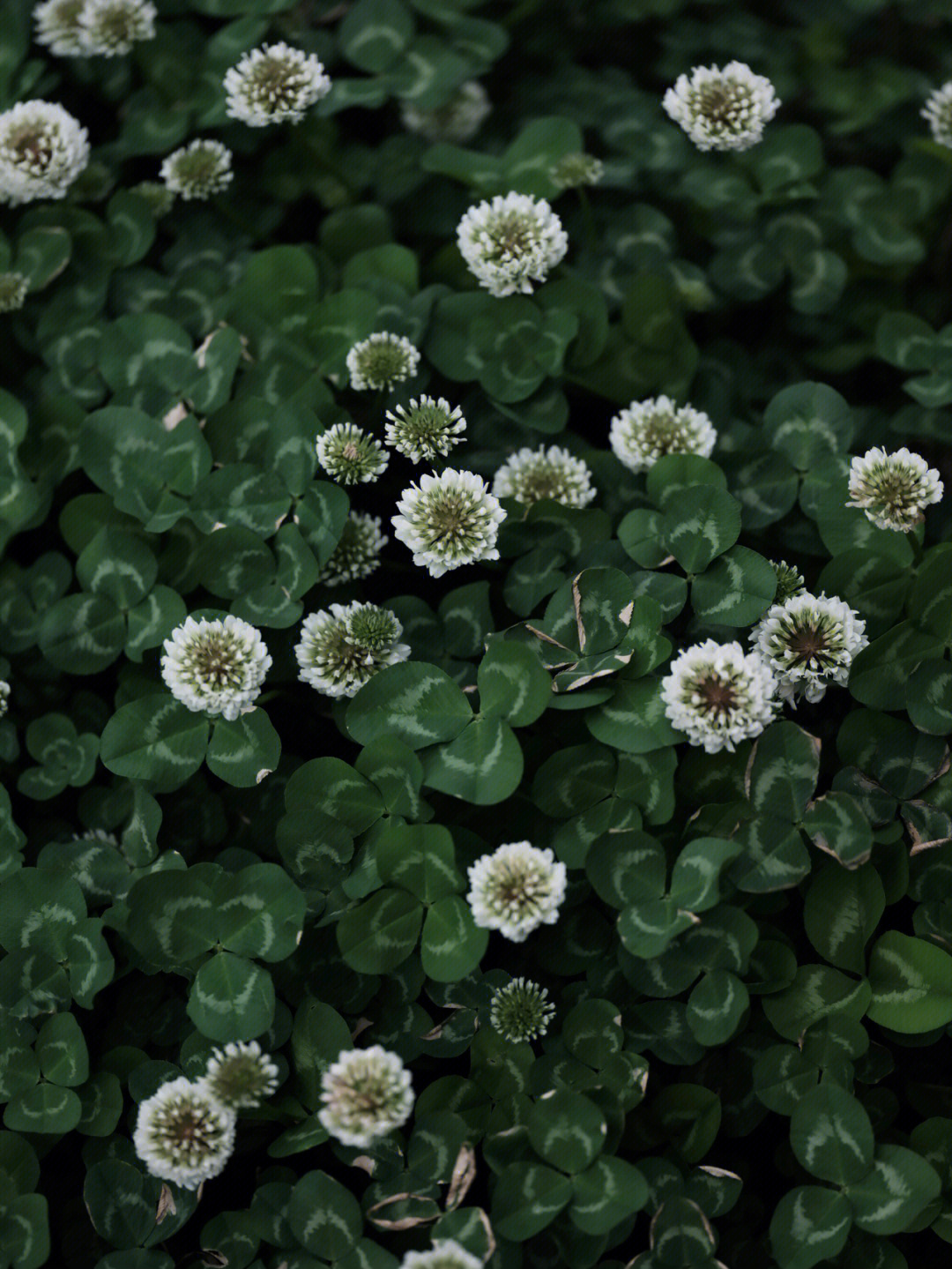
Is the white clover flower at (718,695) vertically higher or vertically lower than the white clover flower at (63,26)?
lower

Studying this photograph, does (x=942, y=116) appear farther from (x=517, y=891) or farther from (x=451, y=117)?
(x=517, y=891)

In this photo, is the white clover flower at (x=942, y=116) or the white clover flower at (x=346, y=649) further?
the white clover flower at (x=942, y=116)

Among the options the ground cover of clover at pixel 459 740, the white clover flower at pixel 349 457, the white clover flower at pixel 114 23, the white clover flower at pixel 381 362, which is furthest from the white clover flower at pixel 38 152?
the white clover flower at pixel 349 457

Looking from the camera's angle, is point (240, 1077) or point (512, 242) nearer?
point (240, 1077)

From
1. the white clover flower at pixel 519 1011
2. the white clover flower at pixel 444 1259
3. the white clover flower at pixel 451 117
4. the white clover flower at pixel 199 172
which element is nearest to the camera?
the white clover flower at pixel 444 1259

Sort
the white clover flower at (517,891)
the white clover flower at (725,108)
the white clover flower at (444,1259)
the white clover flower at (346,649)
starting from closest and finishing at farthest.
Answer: the white clover flower at (444,1259) < the white clover flower at (517,891) < the white clover flower at (346,649) < the white clover flower at (725,108)

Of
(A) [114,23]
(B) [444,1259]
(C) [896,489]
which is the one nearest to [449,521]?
(C) [896,489]

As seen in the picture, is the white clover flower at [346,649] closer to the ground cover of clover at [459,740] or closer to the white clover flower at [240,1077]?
the ground cover of clover at [459,740]

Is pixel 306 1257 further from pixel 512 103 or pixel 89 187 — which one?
pixel 512 103
